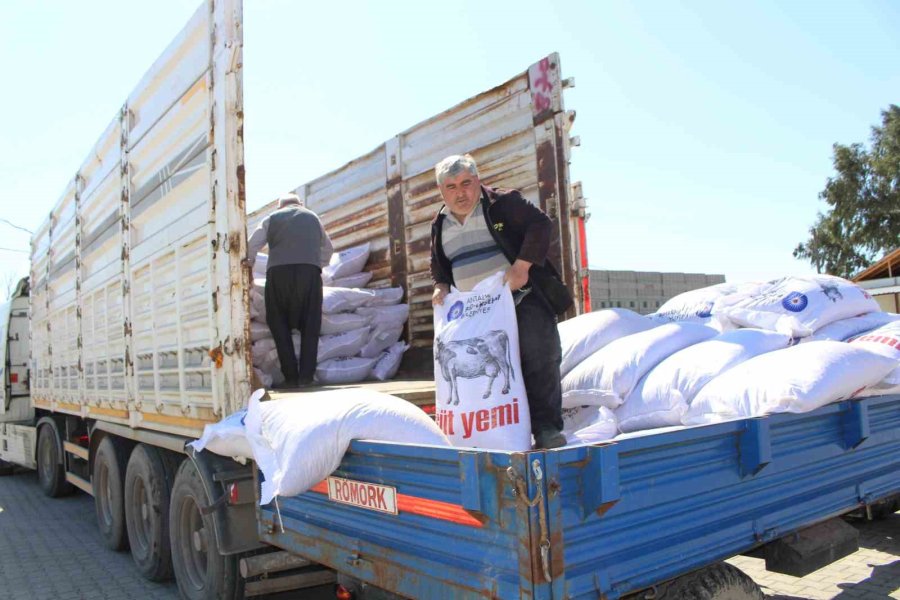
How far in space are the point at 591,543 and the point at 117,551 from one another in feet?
15.1

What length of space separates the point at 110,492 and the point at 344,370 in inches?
81.0

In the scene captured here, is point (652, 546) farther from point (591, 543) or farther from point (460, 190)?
point (460, 190)

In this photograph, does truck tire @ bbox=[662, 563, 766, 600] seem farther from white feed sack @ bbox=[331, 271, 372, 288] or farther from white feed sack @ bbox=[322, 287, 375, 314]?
white feed sack @ bbox=[331, 271, 372, 288]

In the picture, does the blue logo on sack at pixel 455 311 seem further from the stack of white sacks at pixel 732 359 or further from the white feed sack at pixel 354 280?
the white feed sack at pixel 354 280

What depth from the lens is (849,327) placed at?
3328 millimetres

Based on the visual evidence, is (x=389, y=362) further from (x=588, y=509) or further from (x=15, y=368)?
(x=15, y=368)

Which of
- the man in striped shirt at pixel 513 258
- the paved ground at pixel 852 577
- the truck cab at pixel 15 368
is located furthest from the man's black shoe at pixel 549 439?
the truck cab at pixel 15 368

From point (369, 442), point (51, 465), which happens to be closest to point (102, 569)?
point (51, 465)

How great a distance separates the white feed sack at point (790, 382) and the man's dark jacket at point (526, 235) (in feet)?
2.19

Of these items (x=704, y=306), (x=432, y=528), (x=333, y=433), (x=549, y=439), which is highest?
(x=704, y=306)

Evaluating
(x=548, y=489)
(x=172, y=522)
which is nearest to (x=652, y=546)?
(x=548, y=489)

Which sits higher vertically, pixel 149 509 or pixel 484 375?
pixel 484 375

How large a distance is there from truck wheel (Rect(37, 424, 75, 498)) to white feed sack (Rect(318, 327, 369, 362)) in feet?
14.3

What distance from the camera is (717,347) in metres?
2.91
